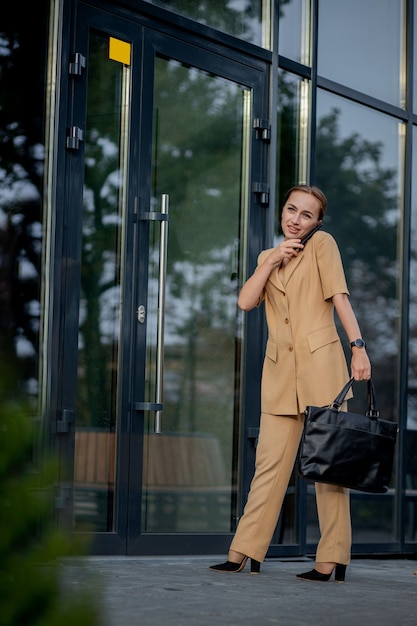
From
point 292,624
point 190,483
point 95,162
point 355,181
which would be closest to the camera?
point 292,624

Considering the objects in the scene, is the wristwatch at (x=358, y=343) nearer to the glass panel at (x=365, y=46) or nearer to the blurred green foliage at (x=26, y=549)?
the glass panel at (x=365, y=46)

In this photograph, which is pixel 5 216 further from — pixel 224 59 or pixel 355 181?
pixel 355 181

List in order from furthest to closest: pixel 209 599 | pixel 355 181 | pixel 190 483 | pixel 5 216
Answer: pixel 355 181 < pixel 190 483 < pixel 5 216 < pixel 209 599

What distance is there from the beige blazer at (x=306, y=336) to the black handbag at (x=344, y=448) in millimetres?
175

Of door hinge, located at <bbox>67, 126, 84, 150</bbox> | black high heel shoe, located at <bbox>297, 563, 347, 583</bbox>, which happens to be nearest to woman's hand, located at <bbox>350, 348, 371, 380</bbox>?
black high heel shoe, located at <bbox>297, 563, 347, 583</bbox>

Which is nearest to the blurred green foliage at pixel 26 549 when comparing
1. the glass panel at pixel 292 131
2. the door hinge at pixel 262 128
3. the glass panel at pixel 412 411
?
the door hinge at pixel 262 128

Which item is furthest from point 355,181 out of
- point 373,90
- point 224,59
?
point 224,59

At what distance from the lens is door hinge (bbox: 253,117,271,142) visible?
681 cm

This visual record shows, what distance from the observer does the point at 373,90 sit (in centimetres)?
792

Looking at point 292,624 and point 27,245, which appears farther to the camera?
point 27,245

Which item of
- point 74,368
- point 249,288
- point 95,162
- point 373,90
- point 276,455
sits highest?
point 373,90

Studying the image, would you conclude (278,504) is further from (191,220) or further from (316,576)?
(191,220)

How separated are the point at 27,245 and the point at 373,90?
3.47 meters

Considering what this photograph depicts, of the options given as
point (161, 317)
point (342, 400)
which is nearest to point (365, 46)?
point (161, 317)
